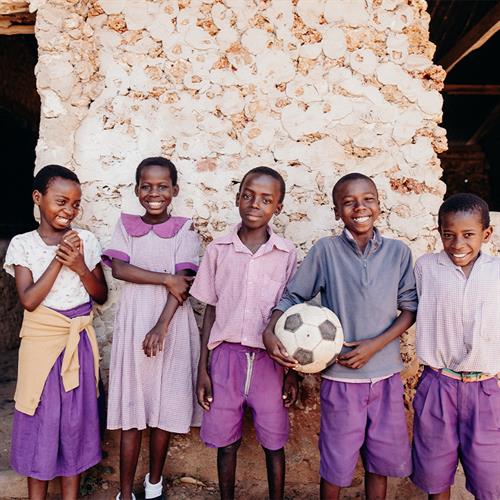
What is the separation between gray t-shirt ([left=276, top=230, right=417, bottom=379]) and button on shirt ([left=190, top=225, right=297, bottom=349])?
8cm

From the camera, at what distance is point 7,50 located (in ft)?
15.8

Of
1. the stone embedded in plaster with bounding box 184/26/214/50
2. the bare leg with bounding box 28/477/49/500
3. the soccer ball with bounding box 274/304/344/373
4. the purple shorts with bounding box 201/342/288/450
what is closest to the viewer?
the soccer ball with bounding box 274/304/344/373

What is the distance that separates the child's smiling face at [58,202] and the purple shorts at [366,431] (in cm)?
143

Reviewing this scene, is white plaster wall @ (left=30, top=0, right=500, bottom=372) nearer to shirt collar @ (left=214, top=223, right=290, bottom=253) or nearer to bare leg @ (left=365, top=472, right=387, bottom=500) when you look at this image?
shirt collar @ (left=214, top=223, right=290, bottom=253)

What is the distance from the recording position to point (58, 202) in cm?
215

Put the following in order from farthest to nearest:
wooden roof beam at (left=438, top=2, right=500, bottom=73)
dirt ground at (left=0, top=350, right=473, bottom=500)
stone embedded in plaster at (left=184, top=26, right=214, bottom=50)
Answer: wooden roof beam at (left=438, top=2, right=500, bottom=73) → stone embedded in plaster at (left=184, top=26, right=214, bottom=50) → dirt ground at (left=0, top=350, right=473, bottom=500)

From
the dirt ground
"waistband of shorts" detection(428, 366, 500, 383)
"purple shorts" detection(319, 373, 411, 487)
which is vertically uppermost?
"waistband of shorts" detection(428, 366, 500, 383)

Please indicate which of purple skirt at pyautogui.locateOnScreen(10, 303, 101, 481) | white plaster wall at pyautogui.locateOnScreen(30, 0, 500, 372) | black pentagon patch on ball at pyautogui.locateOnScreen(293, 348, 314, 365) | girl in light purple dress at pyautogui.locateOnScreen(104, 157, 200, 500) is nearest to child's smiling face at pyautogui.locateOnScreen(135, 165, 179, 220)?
girl in light purple dress at pyautogui.locateOnScreen(104, 157, 200, 500)

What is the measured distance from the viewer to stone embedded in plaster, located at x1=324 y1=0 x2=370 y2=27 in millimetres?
2486

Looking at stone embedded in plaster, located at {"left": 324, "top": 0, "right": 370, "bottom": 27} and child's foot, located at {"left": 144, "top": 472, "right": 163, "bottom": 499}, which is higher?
stone embedded in plaster, located at {"left": 324, "top": 0, "right": 370, "bottom": 27}

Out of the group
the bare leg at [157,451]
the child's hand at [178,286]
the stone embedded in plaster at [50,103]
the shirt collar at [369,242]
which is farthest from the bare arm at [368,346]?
the stone embedded in plaster at [50,103]

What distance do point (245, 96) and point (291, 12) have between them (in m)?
0.51

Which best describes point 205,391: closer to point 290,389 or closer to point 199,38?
point 290,389

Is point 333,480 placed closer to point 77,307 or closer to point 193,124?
point 77,307
